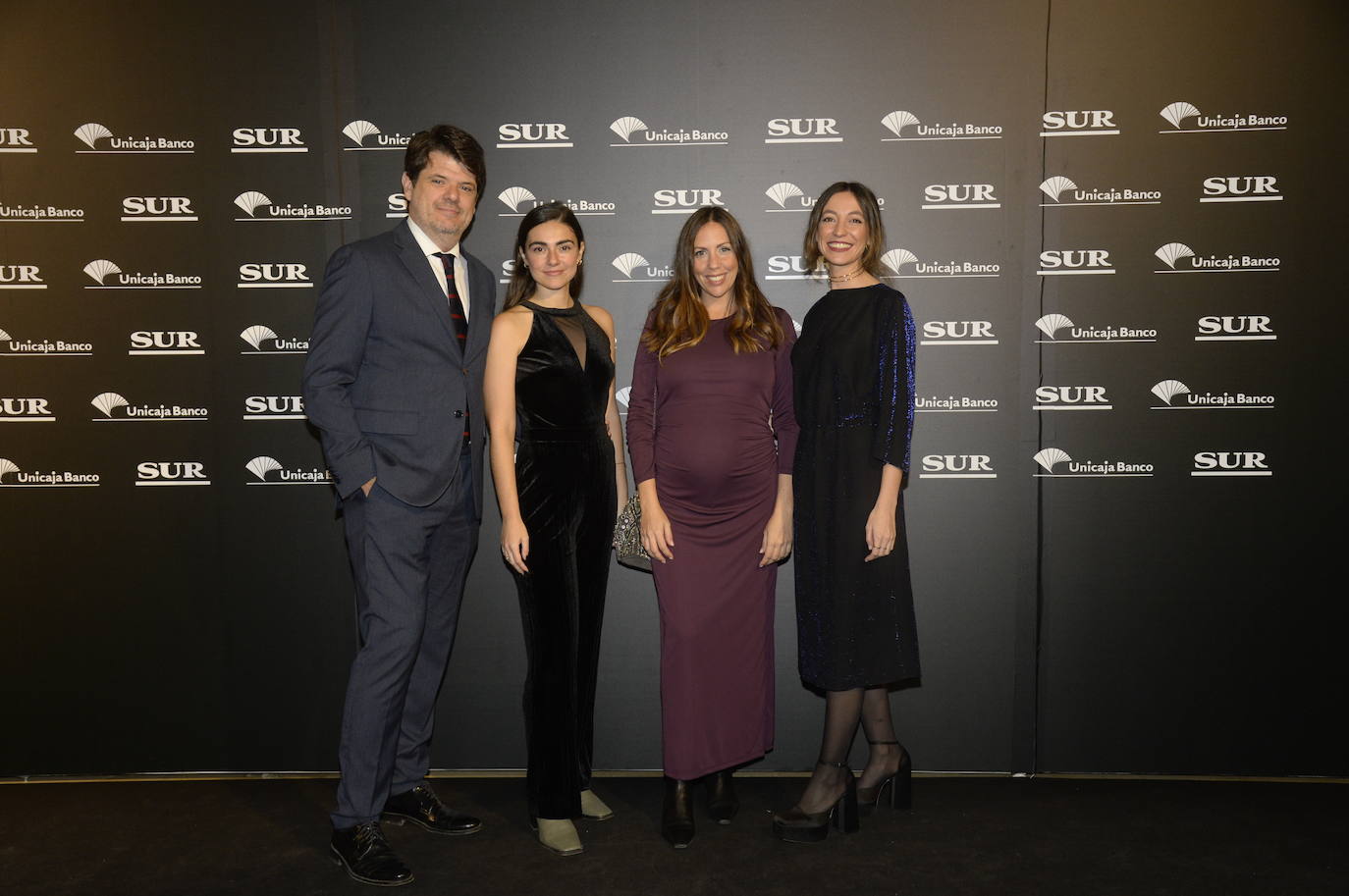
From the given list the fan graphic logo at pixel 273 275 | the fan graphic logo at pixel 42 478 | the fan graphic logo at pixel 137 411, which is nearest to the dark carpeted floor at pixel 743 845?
the fan graphic logo at pixel 42 478

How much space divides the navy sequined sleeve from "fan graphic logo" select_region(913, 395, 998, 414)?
0.67m

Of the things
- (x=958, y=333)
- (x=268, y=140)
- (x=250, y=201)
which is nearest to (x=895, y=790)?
(x=958, y=333)

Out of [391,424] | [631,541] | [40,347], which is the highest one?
[40,347]

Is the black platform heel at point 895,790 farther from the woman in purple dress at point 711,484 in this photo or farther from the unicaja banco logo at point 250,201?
the unicaja banco logo at point 250,201

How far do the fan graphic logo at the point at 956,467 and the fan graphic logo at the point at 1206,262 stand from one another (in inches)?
37.4

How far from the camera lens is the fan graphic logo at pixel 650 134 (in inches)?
135

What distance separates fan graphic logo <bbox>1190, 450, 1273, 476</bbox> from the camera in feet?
11.3

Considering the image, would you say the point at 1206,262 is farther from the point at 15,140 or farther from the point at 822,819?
the point at 15,140

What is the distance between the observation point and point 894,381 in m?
2.81

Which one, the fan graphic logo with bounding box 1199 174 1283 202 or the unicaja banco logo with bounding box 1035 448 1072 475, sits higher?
the fan graphic logo with bounding box 1199 174 1283 202

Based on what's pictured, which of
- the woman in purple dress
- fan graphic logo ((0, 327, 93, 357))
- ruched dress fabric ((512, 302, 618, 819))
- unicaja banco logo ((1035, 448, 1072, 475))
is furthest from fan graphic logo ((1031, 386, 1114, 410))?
fan graphic logo ((0, 327, 93, 357))

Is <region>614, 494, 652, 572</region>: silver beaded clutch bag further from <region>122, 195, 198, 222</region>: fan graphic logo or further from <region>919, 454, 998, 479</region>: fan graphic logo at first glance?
<region>122, 195, 198, 222</region>: fan graphic logo

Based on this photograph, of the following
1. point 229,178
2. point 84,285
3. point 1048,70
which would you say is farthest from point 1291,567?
point 84,285

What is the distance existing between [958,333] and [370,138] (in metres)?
2.34
